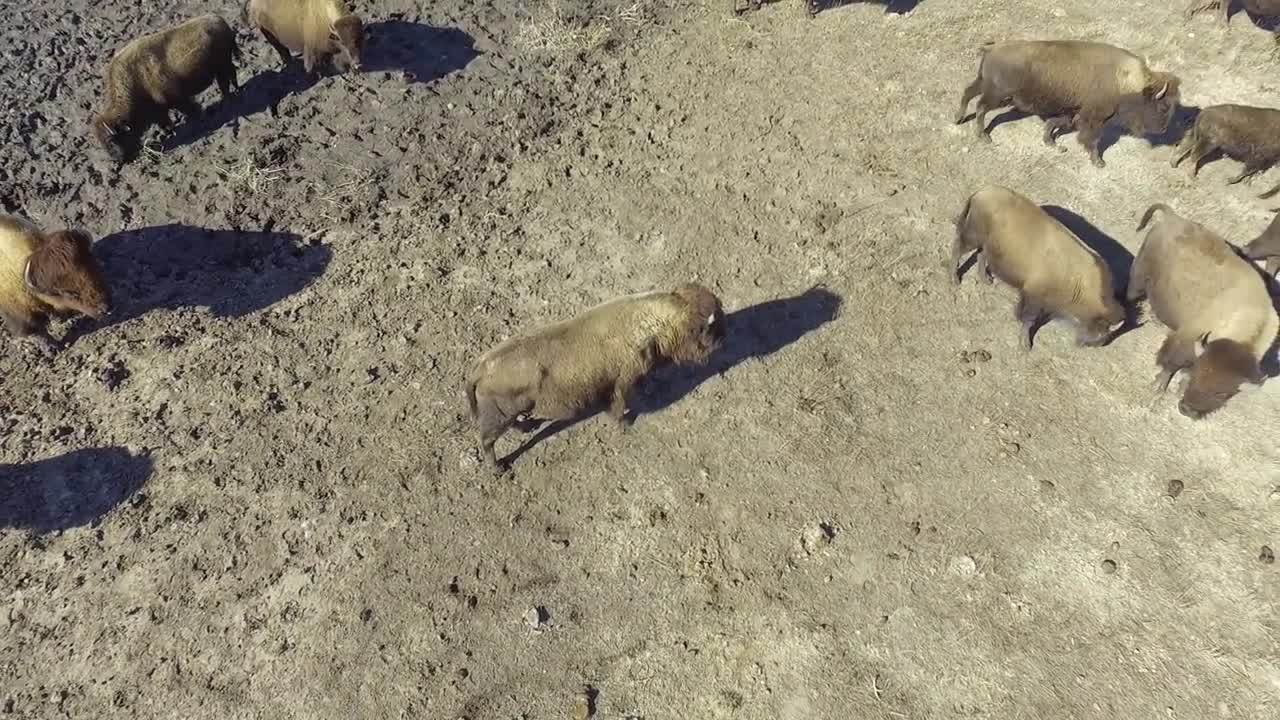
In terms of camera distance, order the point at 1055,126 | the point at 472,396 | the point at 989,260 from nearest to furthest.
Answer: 1. the point at 472,396
2. the point at 989,260
3. the point at 1055,126

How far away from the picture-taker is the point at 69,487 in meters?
6.57

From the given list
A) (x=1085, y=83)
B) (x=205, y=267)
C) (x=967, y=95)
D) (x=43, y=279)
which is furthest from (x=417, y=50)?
(x=1085, y=83)

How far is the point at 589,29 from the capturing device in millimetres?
9625

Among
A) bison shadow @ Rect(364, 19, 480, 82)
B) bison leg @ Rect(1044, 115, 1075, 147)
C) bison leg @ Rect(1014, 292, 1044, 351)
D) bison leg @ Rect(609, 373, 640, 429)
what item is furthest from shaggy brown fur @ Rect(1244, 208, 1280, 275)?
bison shadow @ Rect(364, 19, 480, 82)

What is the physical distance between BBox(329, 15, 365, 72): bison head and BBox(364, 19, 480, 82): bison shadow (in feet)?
0.90

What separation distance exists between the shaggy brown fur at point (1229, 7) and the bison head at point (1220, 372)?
17.5ft

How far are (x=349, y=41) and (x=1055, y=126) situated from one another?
8443 mm

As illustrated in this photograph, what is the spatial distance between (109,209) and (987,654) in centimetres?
995

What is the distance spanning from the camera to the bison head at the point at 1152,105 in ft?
26.1

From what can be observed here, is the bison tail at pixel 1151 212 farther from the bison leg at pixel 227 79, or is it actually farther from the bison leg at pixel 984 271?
the bison leg at pixel 227 79

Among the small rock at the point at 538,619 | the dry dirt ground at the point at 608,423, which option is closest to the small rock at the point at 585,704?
the dry dirt ground at the point at 608,423

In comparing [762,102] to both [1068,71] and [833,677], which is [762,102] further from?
[833,677]

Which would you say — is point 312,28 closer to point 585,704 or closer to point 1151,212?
point 585,704

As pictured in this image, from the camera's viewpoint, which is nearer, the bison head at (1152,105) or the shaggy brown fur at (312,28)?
the bison head at (1152,105)
